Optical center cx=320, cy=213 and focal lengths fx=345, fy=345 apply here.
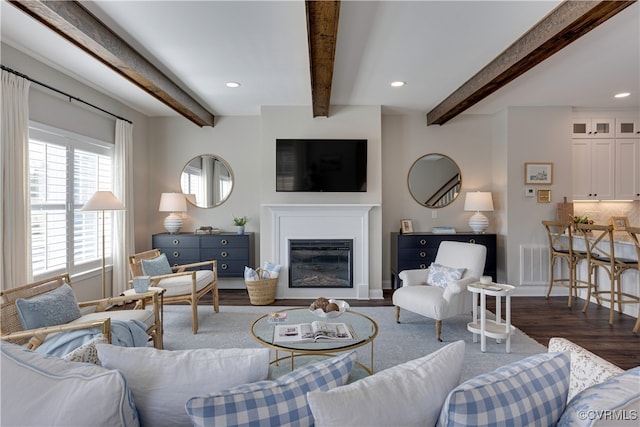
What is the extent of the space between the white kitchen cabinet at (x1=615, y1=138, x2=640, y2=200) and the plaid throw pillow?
5913 millimetres

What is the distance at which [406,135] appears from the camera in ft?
17.3

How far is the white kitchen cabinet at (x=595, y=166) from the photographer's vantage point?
16.2 feet

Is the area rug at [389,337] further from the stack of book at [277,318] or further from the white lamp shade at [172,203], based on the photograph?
the white lamp shade at [172,203]

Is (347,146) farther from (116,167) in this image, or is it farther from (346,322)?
(116,167)

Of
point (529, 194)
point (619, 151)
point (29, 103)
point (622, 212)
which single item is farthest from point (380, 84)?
point (622, 212)

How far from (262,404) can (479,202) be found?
471 centimetres

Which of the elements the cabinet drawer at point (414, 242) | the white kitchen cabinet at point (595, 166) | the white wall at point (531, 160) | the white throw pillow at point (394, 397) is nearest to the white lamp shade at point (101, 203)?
→ the white throw pillow at point (394, 397)

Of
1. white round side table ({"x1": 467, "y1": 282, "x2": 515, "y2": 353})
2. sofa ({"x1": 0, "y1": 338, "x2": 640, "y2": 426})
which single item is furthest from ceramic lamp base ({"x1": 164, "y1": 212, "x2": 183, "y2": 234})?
sofa ({"x1": 0, "y1": 338, "x2": 640, "y2": 426})

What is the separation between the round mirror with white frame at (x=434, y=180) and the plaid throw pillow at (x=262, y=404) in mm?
4698

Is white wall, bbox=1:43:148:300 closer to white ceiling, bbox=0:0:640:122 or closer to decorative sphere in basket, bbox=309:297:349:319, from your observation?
white ceiling, bbox=0:0:640:122

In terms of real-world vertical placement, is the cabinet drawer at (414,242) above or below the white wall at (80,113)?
below

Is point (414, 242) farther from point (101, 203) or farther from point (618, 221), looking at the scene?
point (101, 203)

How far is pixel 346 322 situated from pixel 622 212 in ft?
16.4

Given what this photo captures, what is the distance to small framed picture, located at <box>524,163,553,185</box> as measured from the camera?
482 centimetres
